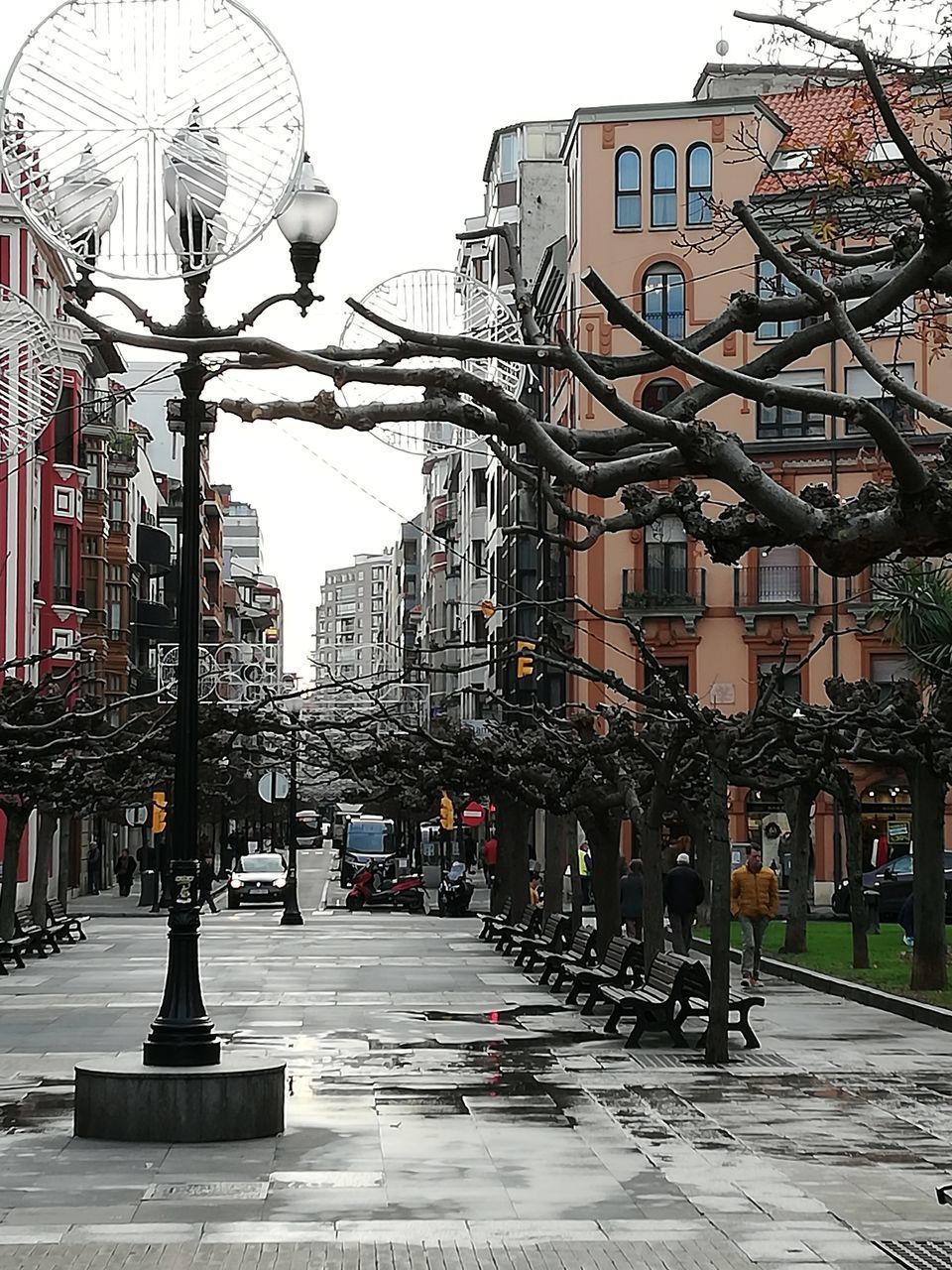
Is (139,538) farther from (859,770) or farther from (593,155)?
(859,770)

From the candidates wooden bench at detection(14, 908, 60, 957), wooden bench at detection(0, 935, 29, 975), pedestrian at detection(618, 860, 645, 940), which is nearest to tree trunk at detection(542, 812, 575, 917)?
pedestrian at detection(618, 860, 645, 940)

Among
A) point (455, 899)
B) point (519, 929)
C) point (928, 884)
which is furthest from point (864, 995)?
point (455, 899)

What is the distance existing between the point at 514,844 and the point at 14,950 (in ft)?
46.2

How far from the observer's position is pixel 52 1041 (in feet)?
67.4

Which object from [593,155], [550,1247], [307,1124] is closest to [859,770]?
[593,155]

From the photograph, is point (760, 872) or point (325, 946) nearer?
point (760, 872)

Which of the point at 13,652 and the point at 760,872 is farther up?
the point at 13,652

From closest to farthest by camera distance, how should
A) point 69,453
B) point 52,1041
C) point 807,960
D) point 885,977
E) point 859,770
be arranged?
point 52,1041
point 885,977
point 807,960
point 69,453
point 859,770

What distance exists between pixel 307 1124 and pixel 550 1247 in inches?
181

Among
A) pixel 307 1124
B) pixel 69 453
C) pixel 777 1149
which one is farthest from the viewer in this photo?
pixel 69 453

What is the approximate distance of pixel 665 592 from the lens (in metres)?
64.6

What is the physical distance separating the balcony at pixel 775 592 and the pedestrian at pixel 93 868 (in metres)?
23.0

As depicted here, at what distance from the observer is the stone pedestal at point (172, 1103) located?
1355 cm

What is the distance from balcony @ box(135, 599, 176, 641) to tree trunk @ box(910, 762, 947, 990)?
59.0 meters
